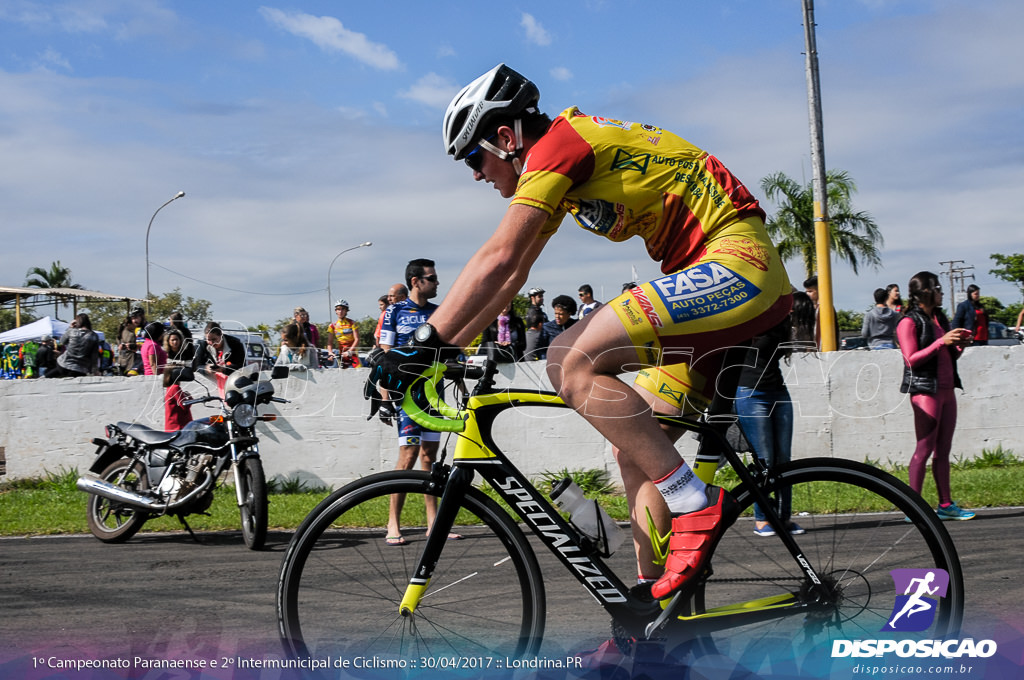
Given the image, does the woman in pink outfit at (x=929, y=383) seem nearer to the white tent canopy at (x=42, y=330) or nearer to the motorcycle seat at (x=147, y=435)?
the motorcycle seat at (x=147, y=435)

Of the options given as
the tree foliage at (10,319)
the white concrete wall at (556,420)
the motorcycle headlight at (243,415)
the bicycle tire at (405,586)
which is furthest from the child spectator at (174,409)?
the tree foliage at (10,319)

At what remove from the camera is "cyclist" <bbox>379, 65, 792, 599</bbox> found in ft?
9.66

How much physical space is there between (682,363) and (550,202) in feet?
2.80

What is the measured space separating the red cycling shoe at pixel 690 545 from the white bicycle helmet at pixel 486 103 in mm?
1528

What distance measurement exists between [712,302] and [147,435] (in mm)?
5491

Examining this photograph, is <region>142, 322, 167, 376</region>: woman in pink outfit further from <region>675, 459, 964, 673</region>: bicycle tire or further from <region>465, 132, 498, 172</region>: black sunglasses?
<region>675, 459, 964, 673</region>: bicycle tire

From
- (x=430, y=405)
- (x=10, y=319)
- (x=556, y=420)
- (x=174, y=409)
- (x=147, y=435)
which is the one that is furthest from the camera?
(x=10, y=319)

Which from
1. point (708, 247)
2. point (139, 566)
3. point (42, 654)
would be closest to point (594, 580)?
point (708, 247)

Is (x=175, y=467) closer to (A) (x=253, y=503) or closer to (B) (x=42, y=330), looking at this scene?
(A) (x=253, y=503)

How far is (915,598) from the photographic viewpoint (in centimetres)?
328

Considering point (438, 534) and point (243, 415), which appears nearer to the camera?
point (438, 534)

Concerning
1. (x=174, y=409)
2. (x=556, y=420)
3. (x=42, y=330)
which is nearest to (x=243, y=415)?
(x=174, y=409)

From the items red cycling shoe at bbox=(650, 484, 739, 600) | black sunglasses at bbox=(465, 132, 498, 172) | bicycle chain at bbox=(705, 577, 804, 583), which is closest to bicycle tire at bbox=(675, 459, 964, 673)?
bicycle chain at bbox=(705, 577, 804, 583)

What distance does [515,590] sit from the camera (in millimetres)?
3006
